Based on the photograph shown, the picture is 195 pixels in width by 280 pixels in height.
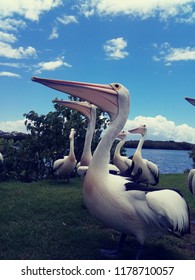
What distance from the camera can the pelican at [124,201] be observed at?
297cm

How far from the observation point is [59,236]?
384cm

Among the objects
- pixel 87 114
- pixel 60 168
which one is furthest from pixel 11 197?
pixel 60 168

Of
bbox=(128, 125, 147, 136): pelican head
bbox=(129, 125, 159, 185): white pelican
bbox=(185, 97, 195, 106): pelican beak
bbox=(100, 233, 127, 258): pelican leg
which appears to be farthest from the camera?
bbox=(128, 125, 147, 136): pelican head

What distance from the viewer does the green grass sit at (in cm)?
336

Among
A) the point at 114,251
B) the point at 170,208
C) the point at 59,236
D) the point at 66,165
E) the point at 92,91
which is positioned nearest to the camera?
the point at 170,208

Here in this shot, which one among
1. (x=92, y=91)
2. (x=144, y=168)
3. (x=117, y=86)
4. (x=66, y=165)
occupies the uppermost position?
(x=117, y=86)

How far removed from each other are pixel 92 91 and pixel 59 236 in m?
1.66

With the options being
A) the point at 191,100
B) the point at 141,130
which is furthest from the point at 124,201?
the point at 141,130

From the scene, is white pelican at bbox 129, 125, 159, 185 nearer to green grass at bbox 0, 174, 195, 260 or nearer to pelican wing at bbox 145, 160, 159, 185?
pelican wing at bbox 145, 160, 159, 185

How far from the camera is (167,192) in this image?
308 centimetres

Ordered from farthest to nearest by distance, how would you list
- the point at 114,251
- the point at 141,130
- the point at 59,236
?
the point at 141,130
the point at 59,236
the point at 114,251

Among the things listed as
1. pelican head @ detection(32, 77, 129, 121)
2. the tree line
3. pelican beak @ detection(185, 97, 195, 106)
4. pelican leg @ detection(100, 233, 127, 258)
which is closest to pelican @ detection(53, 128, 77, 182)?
the tree line

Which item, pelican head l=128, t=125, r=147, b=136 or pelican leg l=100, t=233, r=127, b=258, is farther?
pelican head l=128, t=125, r=147, b=136

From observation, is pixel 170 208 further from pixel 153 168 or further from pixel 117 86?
pixel 153 168
